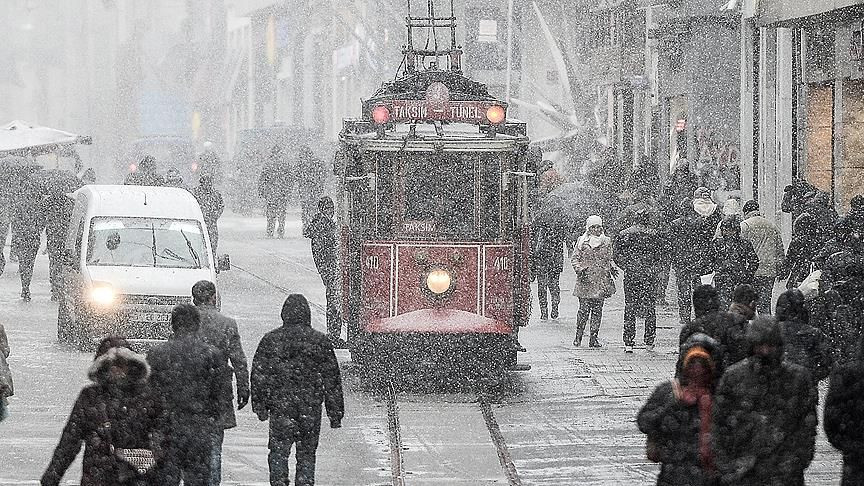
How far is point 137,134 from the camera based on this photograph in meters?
84.8

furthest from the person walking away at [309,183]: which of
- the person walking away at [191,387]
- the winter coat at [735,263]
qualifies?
the person walking away at [191,387]

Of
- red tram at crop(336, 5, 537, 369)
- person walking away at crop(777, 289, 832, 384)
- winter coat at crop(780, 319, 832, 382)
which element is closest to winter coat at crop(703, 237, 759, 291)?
red tram at crop(336, 5, 537, 369)

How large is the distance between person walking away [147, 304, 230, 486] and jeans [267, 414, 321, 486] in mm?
595

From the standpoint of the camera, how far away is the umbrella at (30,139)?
38188 mm

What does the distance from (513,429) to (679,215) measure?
9.47 meters

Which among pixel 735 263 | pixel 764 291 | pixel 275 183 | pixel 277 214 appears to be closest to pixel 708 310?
pixel 735 263

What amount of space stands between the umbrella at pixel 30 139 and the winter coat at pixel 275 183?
4270 millimetres

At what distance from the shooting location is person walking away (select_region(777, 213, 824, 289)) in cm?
2041

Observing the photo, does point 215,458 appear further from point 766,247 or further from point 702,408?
point 766,247

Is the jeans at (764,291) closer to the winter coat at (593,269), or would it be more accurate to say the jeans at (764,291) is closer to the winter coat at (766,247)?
the winter coat at (766,247)

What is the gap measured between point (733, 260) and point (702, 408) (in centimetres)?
1240

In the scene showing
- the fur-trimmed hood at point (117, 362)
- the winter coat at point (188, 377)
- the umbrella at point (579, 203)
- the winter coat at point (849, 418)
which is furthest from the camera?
the umbrella at point (579, 203)

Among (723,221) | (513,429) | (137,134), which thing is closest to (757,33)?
(723,221)

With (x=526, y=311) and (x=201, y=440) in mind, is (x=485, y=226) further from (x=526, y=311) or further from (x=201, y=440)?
(x=201, y=440)
